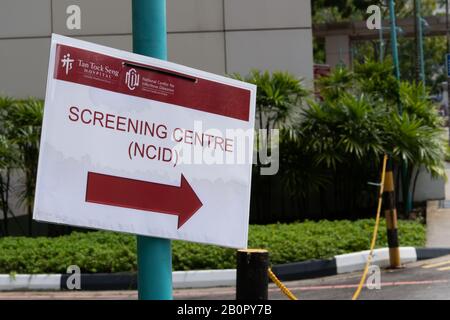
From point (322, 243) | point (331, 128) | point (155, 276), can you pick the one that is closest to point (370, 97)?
point (331, 128)

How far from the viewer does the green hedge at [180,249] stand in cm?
871

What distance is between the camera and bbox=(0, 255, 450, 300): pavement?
24.3 ft

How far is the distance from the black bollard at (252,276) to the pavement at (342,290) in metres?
4.55

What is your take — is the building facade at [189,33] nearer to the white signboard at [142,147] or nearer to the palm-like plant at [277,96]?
the palm-like plant at [277,96]

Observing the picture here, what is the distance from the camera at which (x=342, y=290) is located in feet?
25.9

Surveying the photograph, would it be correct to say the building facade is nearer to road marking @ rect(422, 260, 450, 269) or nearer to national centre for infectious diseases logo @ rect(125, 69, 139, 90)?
road marking @ rect(422, 260, 450, 269)

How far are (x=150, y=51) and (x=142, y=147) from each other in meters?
0.42

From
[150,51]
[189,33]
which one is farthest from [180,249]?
[150,51]

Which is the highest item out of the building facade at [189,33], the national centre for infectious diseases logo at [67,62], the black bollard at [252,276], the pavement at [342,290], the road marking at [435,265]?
the building facade at [189,33]

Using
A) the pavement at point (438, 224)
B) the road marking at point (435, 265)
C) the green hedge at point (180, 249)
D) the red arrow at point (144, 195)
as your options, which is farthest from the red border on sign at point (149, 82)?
the pavement at point (438, 224)

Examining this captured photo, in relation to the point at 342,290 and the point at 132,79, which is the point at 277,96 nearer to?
the point at 342,290

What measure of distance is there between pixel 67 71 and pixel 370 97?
34.8 feet

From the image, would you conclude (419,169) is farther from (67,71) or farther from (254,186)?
(67,71)

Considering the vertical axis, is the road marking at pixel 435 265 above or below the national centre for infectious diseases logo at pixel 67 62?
→ below
